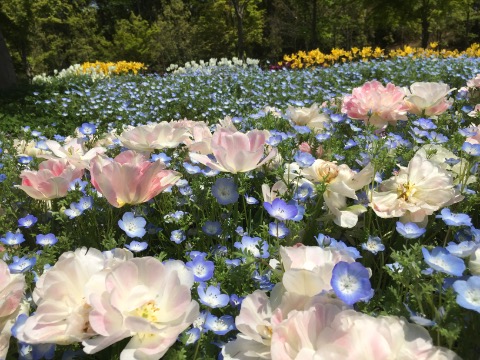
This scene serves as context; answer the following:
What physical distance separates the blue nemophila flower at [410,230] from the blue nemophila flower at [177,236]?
63cm

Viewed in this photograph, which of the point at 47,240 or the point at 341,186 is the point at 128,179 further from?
the point at 341,186

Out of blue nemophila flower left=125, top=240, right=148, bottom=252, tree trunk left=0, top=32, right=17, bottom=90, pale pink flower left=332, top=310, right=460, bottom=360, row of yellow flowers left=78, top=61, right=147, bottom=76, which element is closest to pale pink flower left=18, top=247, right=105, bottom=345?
blue nemophila flower left=125, top=240, right=148, bottom=252

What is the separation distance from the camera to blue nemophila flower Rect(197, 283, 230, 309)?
1.02 metres

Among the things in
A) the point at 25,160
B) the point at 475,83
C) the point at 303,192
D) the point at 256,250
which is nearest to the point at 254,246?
the point at 256,250

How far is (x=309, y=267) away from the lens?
0.91m

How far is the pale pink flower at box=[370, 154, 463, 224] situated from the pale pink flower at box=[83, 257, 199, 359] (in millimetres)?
590

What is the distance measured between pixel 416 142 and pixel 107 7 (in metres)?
42.3

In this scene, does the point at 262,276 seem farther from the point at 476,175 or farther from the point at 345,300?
the point at 476,175

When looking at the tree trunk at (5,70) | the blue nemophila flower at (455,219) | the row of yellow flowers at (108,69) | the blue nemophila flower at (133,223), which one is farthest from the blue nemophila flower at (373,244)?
the row of yellow flowers at (108,69)

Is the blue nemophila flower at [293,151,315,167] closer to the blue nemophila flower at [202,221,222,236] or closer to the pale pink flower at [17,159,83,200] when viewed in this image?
the blue nemophila flower at [202,221,222,236]

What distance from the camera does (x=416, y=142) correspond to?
183 cm

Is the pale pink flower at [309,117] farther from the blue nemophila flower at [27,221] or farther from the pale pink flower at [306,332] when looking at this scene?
the pale pink flower at [306,332]

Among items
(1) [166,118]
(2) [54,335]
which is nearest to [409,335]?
(2) [54,335]

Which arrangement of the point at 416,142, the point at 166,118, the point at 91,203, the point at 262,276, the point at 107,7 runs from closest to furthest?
the point at 262,276
the point at 91,203
the point at 416,142
the point at 166,118
the point at 107,7
